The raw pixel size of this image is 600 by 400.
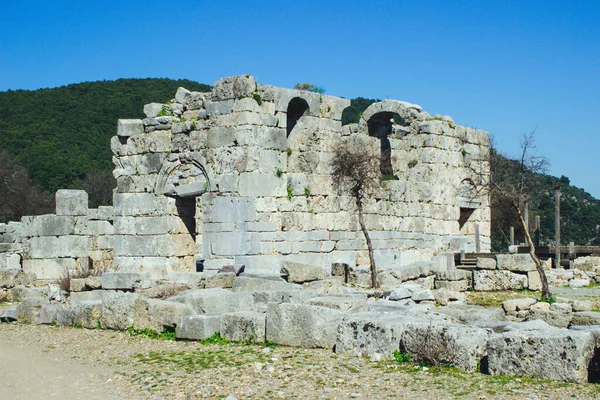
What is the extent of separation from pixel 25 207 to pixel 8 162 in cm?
428

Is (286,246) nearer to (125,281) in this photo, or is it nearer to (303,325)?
(125,281)

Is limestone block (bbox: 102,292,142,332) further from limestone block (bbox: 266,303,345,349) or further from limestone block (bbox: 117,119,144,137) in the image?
limestone block (bbox: 117,119,144,137)

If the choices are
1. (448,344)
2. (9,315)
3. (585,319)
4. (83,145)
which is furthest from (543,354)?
(83,145)

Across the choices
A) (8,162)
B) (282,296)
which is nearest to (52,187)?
(8,162)

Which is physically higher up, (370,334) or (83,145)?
(83,145)

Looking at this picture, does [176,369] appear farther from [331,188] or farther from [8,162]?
[8,162]

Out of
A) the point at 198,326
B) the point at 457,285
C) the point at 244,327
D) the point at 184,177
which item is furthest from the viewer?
the point at 184,177

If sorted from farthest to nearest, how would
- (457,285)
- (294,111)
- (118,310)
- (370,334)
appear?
(294,111)
(457,285)
(118,310)
(370,334)

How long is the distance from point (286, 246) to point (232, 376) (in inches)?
413

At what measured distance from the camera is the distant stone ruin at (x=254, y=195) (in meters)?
18.0

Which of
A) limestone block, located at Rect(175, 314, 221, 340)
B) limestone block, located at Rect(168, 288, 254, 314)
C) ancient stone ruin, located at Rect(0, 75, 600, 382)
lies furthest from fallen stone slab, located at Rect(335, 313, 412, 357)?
limestone block, located at Rect(168, 288, 254, 314)

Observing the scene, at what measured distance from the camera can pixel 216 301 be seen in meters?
11.5

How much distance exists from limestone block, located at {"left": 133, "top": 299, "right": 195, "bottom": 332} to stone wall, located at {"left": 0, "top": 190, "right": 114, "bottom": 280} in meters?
10.2

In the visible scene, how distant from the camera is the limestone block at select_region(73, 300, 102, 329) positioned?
40.2ft
